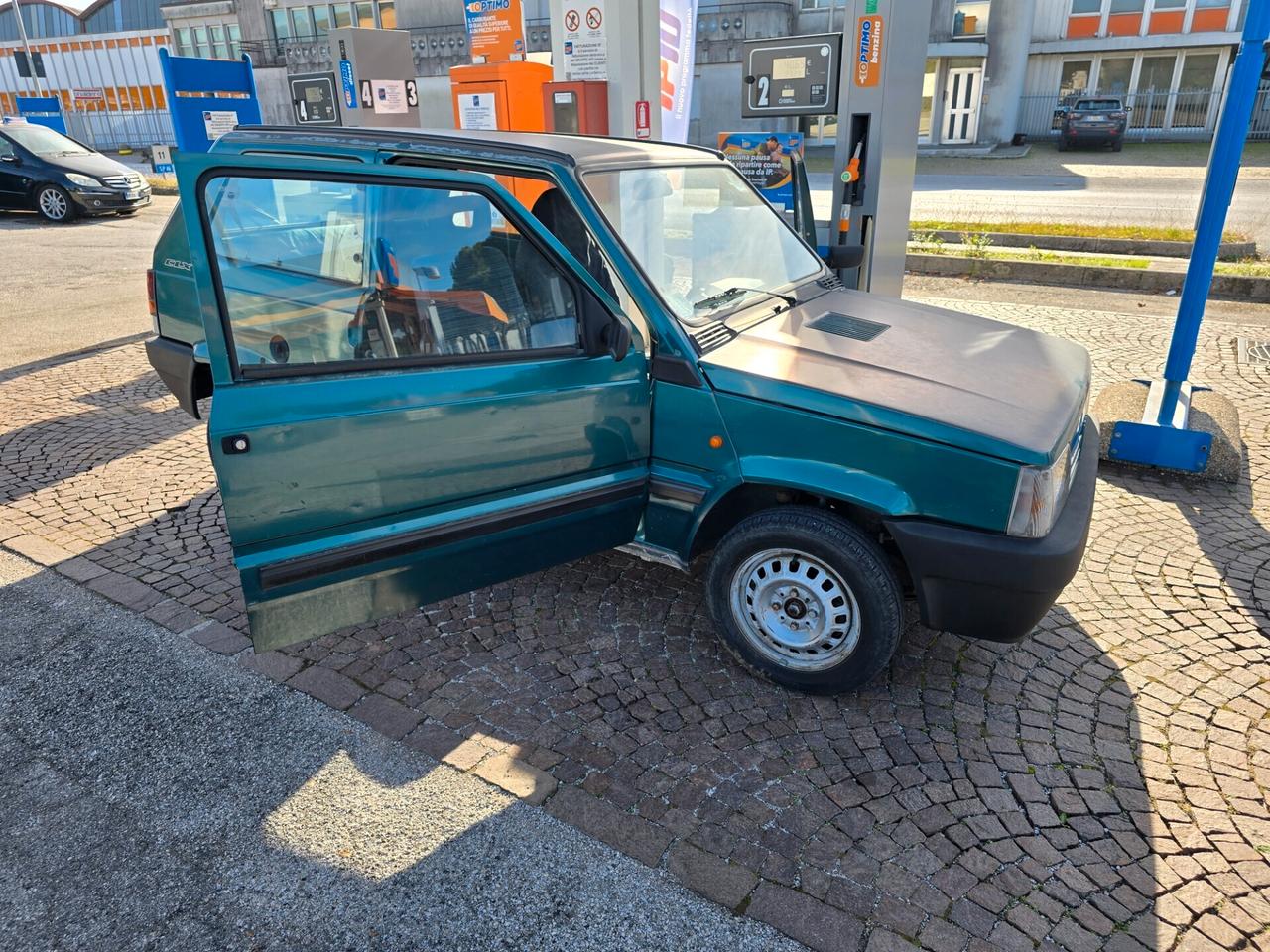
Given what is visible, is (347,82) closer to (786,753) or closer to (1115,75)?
(786,753)

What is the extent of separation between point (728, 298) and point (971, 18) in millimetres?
32901

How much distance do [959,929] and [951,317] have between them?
2799 mm

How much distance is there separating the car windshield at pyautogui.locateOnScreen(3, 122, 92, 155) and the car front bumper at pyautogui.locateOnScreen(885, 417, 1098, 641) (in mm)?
18266

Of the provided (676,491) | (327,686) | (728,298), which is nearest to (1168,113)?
(728,298)

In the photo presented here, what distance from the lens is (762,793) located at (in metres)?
2.94

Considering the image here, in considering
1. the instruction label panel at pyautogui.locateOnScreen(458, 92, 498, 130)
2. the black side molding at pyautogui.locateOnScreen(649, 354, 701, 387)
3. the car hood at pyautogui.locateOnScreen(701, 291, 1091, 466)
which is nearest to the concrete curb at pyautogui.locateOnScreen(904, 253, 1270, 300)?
the instruction label panel at pyautogui.locateOnScreen(458, 92, 498, 130)

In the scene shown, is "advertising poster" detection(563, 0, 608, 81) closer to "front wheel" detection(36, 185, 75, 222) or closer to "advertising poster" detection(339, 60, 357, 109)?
"advertising poster" detection(339, 60, 357, 109)

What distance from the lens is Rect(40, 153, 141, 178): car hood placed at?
15758mm

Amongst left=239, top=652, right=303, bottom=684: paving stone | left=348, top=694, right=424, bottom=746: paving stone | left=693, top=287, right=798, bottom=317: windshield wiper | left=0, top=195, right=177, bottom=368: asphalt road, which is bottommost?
left=239, top=652, right=303, bottom=684: paving stone

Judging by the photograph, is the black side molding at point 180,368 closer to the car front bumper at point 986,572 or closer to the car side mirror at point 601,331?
the car side mirror at point 601,331

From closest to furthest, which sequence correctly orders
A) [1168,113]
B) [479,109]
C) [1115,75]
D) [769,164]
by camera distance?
1. [769,164]
2. [479,109]
3. [1168,113]
4. [1115,75]

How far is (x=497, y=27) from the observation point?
9531 mm

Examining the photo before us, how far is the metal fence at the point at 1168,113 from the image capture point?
96.5ft

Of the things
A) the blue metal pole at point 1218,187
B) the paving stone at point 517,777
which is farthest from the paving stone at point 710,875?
the blue metal pole at point 1218,187
